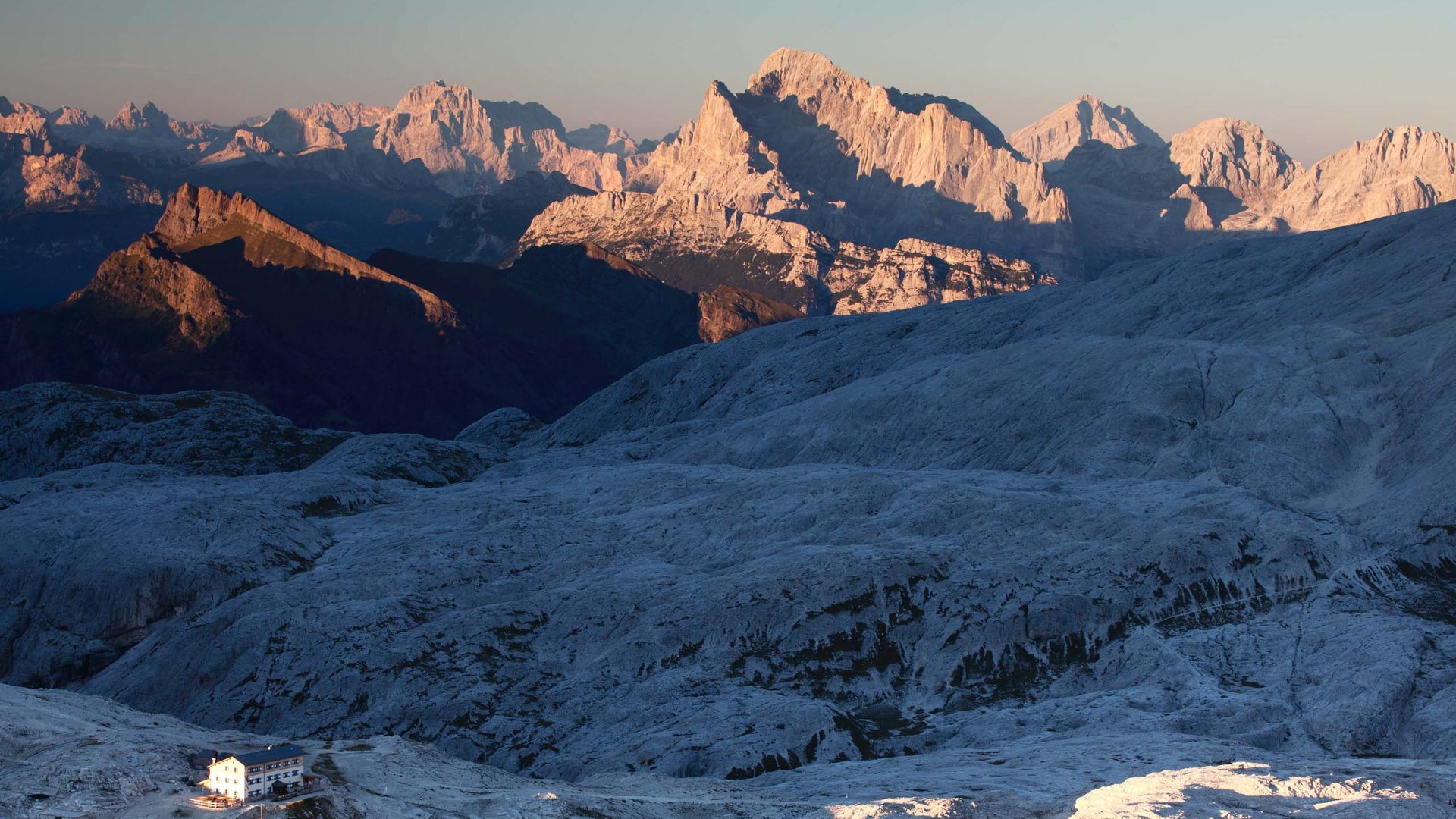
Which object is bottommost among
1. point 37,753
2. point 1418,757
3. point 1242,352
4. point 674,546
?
point 1418,757

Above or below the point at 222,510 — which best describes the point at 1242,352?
above

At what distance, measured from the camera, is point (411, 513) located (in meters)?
176

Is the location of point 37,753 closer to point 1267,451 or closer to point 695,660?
point 695,660

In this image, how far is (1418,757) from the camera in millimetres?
99375

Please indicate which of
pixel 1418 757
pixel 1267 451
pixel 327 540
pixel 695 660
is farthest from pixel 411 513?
pixel 1418 757

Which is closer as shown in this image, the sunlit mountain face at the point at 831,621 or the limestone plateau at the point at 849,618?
the sunlit mountain face at the point at 831,621

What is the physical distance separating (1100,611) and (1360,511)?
123ft

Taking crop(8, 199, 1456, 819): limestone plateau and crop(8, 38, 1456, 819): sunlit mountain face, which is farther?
crop(8, 199, 1456, 819): limestone plateau

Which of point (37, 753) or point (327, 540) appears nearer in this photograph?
point (37, 753)

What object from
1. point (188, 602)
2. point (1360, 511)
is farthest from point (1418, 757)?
point (188, 602)

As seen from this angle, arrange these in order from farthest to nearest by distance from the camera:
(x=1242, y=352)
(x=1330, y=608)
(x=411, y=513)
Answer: (x=1242, y=352) < (x=411, y=513) < (x=1330, y=608)

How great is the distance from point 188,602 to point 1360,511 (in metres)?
130

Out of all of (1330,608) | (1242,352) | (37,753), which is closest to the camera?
(37,753)

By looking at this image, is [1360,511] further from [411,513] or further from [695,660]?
[411,513]
